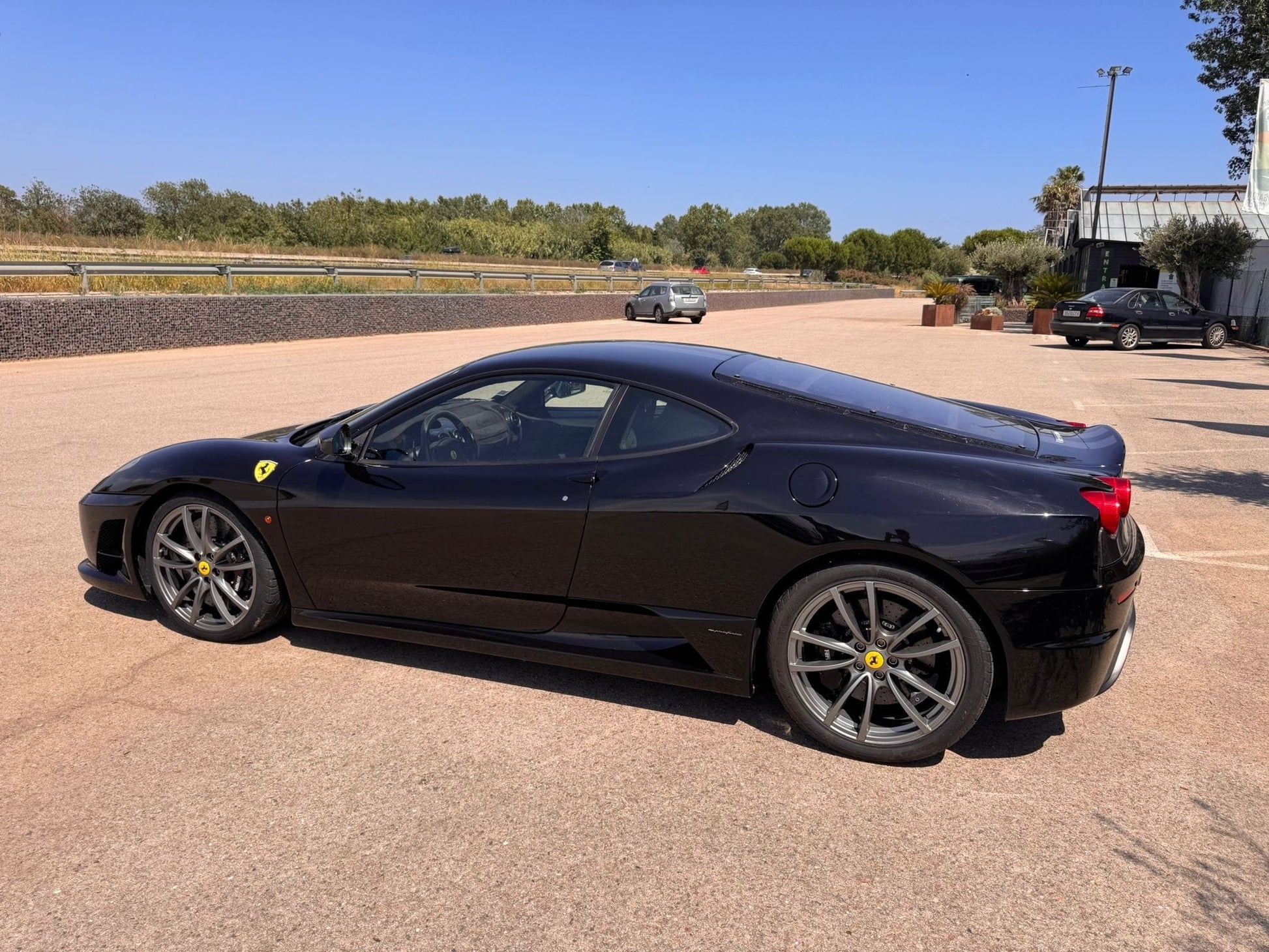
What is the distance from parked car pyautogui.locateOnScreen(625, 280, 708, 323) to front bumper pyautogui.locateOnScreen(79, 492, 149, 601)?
3019 cm

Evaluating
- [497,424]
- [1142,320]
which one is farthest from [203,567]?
[1142,320]

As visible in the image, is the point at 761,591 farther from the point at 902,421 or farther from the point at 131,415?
the point at 131,415

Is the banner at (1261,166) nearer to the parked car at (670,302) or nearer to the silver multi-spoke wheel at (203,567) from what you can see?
the silver multi-spoke wheel at (203,567)

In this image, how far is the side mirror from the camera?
401 centimetres

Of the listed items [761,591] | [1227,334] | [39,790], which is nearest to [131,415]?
[39,790]

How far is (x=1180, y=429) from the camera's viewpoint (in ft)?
34.7

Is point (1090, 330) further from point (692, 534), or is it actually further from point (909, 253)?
point (909, 253)

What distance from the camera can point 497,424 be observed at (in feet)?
13.5

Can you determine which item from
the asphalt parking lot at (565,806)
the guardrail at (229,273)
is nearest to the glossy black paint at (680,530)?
the asphalt parking lot at (565,806)

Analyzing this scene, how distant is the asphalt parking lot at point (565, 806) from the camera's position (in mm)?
2514

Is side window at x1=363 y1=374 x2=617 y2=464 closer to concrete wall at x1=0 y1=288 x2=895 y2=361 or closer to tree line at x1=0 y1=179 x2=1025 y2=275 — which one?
concrete wall at x1=0 y1=288 x2=895 y2=361

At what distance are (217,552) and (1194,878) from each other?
3.84 metres

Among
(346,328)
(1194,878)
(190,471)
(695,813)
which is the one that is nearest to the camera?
(1194,878)

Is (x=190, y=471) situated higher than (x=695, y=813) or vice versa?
(x=190, y=471)
